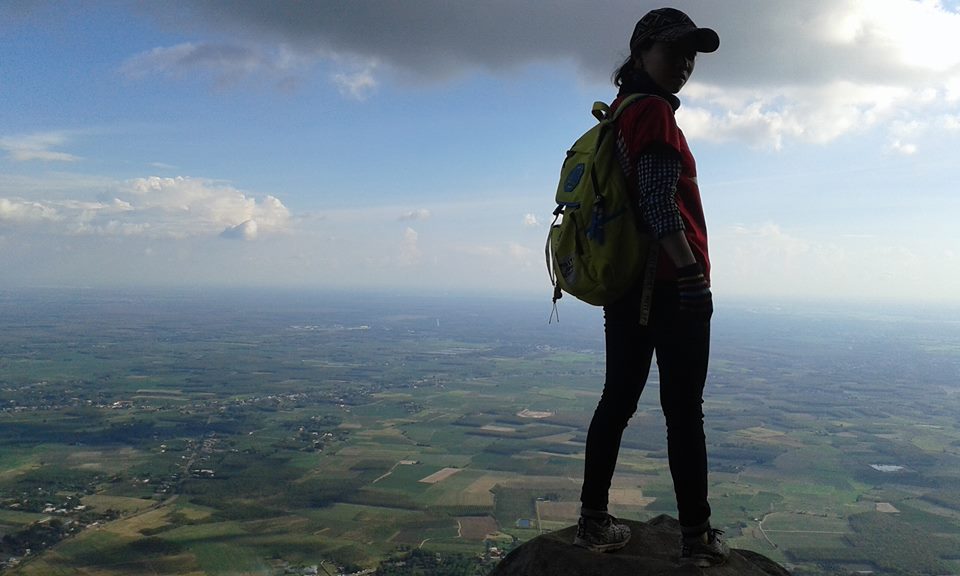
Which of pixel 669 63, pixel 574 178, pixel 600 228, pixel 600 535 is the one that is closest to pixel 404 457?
pixel 600 535

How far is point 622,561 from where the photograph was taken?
324cm

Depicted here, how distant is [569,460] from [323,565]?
73.5 feet

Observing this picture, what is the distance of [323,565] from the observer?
83.3ft

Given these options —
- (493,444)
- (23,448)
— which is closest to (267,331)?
(23,448)

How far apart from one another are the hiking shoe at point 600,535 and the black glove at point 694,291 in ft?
4.76

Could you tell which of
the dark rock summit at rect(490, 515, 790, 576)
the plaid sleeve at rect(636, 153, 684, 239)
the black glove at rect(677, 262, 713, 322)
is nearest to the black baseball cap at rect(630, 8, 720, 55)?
the plaid sleeve at rect(636, 153, 684, 239)

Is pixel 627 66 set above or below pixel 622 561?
above

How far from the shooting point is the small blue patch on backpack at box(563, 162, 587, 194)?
315cm

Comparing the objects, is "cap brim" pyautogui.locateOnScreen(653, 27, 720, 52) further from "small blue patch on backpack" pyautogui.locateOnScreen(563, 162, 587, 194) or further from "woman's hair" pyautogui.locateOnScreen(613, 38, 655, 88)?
"small blue patch on backpack" pyautogui.locateOnScreen(563, 162, 587, 194)

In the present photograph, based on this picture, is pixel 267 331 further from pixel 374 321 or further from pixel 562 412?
pixel 562 412

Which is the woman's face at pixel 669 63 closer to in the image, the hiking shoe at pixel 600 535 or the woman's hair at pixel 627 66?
the woman's hair at pixel 627 66

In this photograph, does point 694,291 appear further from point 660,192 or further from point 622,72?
point 622,72

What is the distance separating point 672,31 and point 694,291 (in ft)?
4.26

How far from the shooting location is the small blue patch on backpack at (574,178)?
10.3ft
